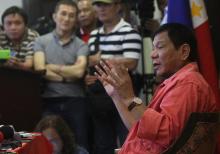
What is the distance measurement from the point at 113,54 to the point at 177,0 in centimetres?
62

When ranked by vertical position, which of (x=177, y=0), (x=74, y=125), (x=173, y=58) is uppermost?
(x=177, y=0)

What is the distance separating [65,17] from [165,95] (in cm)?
179

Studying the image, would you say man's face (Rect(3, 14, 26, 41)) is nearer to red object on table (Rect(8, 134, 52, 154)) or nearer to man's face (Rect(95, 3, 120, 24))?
man's face (Rect(95, 3, 120, 24))

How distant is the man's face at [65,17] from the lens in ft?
13.0

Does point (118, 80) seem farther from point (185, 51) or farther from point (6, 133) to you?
point (6, 133)

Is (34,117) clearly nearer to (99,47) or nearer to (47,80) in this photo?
(47,80)

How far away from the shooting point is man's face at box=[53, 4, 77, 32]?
3975 mm

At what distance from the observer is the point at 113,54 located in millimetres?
3771

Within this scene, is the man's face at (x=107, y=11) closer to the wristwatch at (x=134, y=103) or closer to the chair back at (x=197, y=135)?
the wristwatch at (x=134, y=103)

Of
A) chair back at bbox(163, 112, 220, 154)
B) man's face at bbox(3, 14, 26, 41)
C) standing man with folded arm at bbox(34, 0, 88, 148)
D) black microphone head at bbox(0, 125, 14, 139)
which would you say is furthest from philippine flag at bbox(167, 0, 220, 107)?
black microphone head at bbox(0, 125, 14, 139)

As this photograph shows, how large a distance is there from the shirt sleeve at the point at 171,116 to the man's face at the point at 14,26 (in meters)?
2.07

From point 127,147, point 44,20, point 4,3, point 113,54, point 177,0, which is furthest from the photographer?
point 4,3

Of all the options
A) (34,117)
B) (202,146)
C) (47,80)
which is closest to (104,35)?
(47,80)

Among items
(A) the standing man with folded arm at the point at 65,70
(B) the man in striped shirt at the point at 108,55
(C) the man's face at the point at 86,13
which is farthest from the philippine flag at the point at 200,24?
(C) the man's face at the point at 86,13
